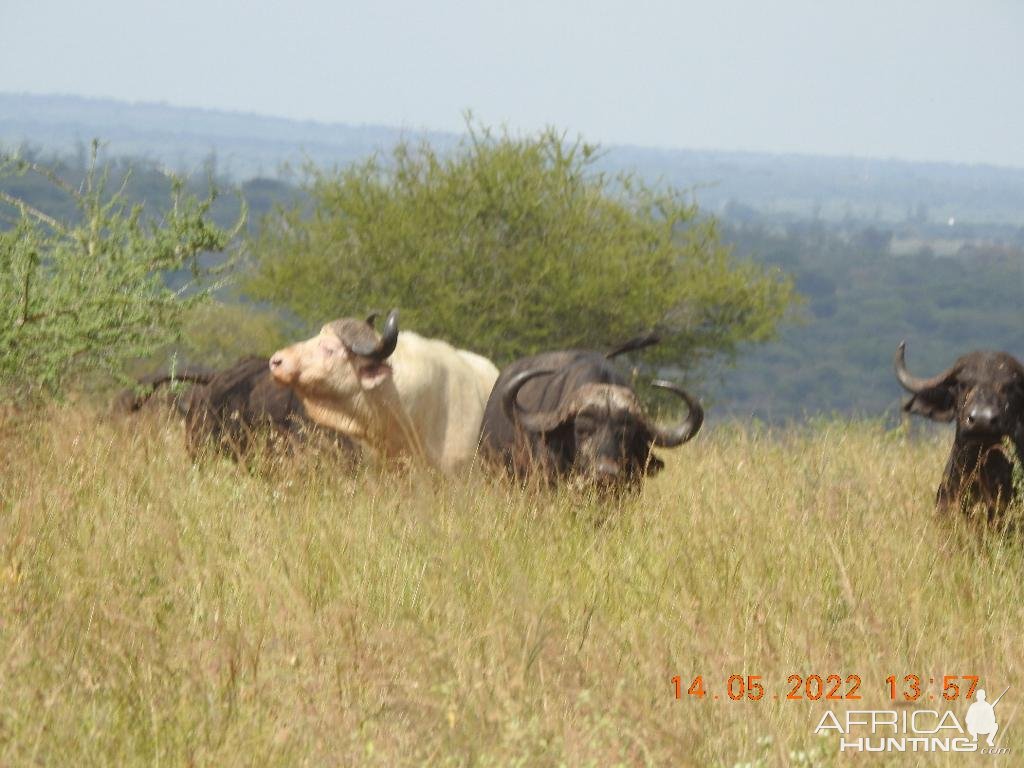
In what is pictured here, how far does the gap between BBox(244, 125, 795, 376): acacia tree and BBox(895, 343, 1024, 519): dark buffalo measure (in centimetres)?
1569

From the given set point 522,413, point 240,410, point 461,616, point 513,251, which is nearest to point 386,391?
point 522,413

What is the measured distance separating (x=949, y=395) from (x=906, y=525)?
129 cm

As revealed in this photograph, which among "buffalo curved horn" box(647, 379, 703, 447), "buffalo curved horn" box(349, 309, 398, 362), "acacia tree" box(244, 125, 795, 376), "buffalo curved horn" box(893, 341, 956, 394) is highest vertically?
"buffalo curved horn" box(893, 341, 956, 394)

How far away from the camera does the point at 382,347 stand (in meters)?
9.62

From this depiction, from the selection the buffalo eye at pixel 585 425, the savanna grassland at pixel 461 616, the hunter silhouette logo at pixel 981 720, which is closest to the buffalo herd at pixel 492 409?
the buffalo eye at pixel 585 425

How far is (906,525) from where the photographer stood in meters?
7.17

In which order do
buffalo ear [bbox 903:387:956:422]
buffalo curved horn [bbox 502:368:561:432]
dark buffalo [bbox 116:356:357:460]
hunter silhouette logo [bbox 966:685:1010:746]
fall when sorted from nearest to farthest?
hunter silhouette logo [bbox 966:685:1010:746], buffalo ear [bbox 903:387:956:422], buffalo curved horn [bbox 502:368:561:432], dark buffalo [bbox 116:356:357:460]

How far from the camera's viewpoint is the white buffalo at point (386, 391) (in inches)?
380

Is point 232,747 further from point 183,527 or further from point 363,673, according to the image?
point 183,527

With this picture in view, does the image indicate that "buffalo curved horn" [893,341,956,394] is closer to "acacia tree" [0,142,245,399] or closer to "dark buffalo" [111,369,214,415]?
"acacia tree" [0,142,245,399]

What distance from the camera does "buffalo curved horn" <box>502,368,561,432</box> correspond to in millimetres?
8820

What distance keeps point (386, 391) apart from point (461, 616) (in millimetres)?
4869

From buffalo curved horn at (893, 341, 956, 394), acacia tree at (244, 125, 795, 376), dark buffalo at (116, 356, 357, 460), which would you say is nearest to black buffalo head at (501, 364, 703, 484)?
buffalo curved horn at (893, 341, 956, 394)

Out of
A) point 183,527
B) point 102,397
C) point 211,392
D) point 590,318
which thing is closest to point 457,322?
point 590,318
